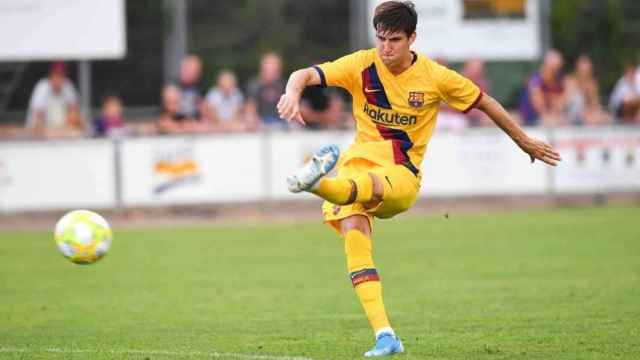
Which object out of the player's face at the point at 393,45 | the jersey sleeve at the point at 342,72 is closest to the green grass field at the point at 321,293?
the jersey sleeve at the point at 342,72

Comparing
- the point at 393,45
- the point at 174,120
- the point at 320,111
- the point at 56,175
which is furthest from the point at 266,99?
the point at 393,45

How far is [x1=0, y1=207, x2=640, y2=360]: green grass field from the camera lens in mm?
9781

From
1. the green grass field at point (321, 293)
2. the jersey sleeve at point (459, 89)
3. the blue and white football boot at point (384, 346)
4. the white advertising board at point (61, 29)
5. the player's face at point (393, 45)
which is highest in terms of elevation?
the white advertising board at point (61, 29)

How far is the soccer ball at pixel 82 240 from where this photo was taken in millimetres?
9727

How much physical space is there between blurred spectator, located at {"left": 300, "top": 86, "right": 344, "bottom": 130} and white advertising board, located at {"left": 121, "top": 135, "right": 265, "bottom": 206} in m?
1.17

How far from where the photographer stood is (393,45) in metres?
9.01

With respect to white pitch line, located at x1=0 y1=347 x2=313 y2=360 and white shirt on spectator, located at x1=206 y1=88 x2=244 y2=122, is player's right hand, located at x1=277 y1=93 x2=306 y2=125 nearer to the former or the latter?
white pitch line, located at x1=0 y1=347 x2=313 y2=360

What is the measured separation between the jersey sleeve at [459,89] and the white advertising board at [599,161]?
13693mm

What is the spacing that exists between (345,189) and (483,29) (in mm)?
17431

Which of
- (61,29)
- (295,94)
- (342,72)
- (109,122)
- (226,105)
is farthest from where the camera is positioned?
(226,105)

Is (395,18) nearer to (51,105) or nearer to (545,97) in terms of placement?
(51,105)

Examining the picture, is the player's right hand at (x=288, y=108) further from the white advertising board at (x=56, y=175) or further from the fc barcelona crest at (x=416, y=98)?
the white advertising board at (x=56, y=175)

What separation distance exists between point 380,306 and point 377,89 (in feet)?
4.80

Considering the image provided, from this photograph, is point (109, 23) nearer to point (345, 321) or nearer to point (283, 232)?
point (283, 232)
